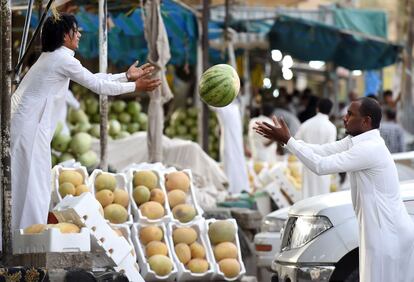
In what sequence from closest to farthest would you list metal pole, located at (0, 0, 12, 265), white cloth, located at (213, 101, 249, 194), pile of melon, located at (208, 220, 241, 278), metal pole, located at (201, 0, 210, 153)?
metal pole, located at (0, 0, 12, 265), pile of melon, located at (208, 220, 241, 278), metal pole, located at (201, 0, 210, 153), white cloth, located at (213, 101, 249, 194)

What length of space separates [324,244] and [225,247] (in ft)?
4.62

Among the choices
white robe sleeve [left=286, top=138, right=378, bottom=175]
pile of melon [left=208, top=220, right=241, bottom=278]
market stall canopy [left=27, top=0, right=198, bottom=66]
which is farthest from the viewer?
market stall canopy [left=27, top=0, right=198, bottom=66]

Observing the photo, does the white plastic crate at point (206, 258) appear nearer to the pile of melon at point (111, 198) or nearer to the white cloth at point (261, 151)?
the pile of melon at point (111, 198)

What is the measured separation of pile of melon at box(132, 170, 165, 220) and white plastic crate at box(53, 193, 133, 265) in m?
1.50

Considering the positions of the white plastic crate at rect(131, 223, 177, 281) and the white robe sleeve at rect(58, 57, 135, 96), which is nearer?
the white robe sleeve at rect(58, 57, 135, 96)

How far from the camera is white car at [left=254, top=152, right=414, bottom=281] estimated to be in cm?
1209

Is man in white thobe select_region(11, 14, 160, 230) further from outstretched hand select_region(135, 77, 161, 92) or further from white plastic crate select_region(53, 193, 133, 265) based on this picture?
white plastic crate select_region(53, 193, 133, 265)

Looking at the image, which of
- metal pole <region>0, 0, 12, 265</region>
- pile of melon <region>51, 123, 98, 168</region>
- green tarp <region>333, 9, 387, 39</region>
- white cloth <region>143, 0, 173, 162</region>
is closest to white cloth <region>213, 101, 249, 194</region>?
pile of melon <region>51, 123, 98, 168</region>

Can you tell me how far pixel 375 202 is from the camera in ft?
27.2

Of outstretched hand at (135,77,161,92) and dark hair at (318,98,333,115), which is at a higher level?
outstretched hand at (135,77,161,92)

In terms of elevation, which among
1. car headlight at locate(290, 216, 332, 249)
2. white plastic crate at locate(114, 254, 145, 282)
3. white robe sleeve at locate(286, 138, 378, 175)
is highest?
white robe sleeve at locate(286, 138, 378, 175)

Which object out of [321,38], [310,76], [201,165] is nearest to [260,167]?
[201,165]

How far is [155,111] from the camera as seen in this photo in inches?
550

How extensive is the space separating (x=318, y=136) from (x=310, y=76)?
16.6m
